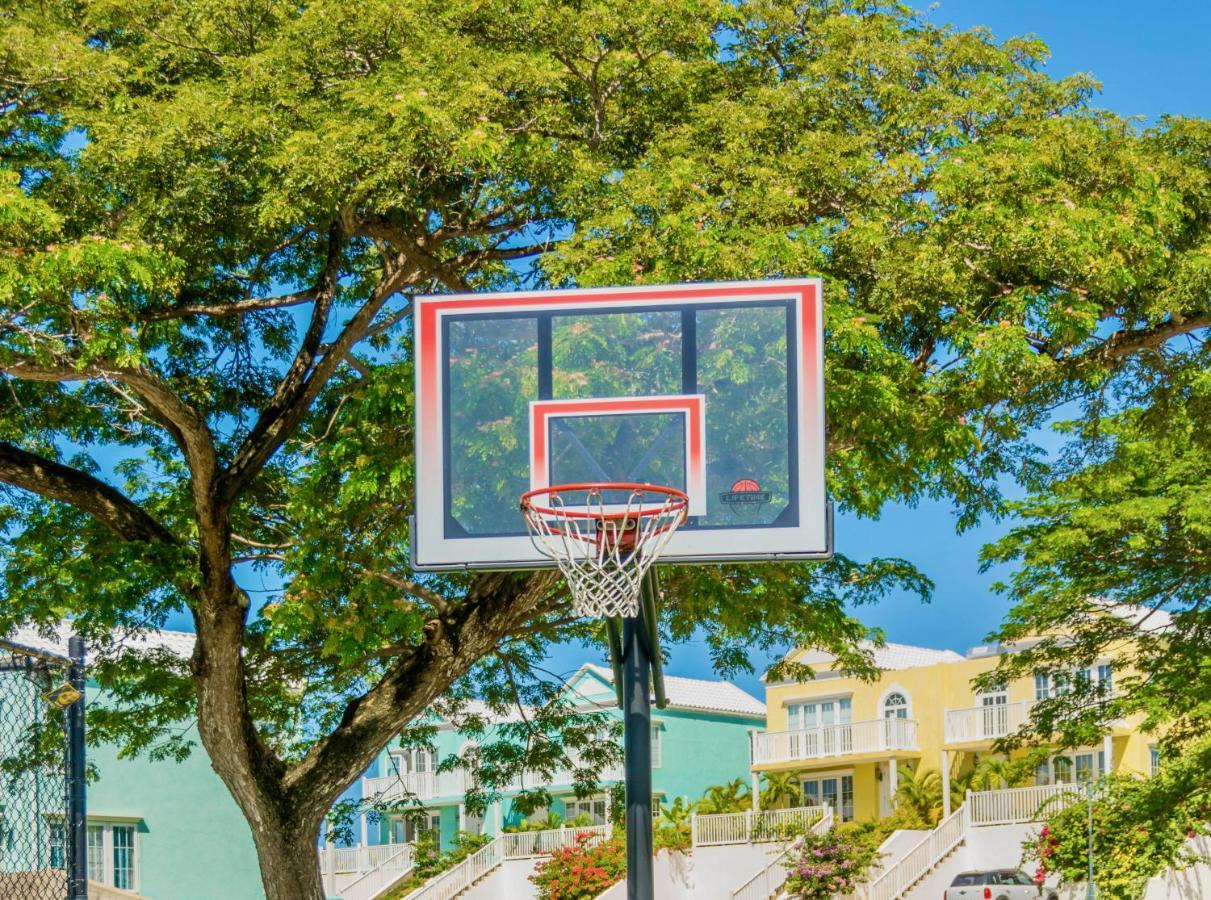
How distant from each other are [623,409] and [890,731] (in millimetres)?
32544

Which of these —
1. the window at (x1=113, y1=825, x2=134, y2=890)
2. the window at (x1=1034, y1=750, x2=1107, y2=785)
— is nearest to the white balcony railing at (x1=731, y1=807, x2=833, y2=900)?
the window at (x1=1034, y1=750, x2=1107, y2=785)

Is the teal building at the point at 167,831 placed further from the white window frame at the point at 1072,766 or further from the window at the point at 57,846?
the window at the point at 57,846

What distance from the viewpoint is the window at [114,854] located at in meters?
32.6

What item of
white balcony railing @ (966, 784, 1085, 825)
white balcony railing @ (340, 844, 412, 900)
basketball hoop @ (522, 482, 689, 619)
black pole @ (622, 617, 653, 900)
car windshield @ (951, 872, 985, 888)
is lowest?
white balcony railing @ (340, 844, 412, 900)

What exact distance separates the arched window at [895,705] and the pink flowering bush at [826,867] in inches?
350

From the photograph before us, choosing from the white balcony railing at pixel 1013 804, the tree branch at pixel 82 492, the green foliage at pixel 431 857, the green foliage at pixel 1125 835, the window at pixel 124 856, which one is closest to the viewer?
the tree branch at pixel 82 492

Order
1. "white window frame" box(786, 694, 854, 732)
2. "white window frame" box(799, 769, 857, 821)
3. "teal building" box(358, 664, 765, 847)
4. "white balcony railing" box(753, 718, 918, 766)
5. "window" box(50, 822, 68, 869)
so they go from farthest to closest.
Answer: "teal building" box(358, 664, 765, 847), "white window frame" box(786, 694, 854, 732), "white window frame" box(799, 769, 857, 821), "white balcony railing" box(753, 718, 918, 766), "window" box(50, 822, 68, 869)

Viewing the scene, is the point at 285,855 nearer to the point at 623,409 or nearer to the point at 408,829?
the point at 623,409

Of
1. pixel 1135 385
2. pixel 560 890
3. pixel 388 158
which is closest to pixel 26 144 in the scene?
pixel 388 158

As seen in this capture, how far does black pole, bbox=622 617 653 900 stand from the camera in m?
10.1

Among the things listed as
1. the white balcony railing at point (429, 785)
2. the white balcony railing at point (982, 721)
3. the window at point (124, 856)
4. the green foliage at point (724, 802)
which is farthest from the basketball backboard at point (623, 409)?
the white balcony railing at point (429, 785)

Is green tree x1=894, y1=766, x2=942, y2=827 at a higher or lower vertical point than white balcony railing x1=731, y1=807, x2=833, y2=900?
higher

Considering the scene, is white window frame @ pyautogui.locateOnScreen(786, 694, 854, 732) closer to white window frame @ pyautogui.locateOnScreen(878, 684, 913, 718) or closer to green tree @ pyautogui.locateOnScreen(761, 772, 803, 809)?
white window frame @ pyautogui.locateOnScreen(878, 684, 913, 718)

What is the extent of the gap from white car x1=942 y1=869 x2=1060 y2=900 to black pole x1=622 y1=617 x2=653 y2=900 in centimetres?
2314
